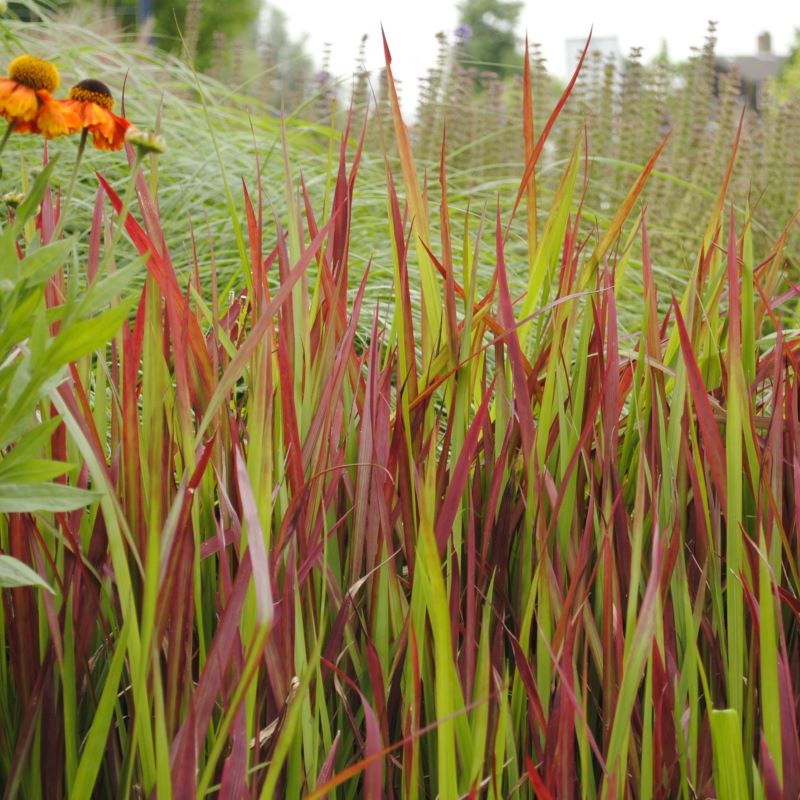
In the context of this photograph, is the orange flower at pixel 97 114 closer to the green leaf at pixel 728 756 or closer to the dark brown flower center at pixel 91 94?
the dark brown flower center at pixel 91 94

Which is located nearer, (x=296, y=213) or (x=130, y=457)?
(x=130, y=457)

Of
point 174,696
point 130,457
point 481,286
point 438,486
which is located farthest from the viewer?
point 481,286

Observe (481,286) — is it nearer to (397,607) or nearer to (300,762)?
(397,607)

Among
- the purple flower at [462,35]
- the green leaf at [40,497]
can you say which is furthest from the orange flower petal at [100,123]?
the purple flower at [462,35]

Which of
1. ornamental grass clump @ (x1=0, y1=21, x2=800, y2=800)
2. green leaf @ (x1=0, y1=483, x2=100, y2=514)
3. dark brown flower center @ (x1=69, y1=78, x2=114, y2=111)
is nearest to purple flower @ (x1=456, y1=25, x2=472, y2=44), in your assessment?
ornamental grass clump @ (x1=0, y1=21, x2=800, y2=800)

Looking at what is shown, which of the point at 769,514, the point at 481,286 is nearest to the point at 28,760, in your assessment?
the point at 769,514

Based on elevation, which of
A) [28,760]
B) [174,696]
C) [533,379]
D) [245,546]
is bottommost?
[28,760]

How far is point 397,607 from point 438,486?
0.16 metres

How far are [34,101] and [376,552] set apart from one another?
20.5 inches

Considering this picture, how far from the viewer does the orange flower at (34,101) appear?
0.85 m

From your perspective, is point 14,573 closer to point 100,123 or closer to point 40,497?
point 40,497

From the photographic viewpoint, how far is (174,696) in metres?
0.80

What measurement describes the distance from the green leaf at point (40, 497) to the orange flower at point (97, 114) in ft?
1.08

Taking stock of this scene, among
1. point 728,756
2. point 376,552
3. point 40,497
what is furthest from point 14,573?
point 728,756
